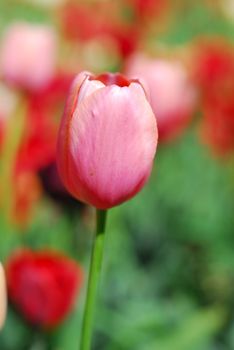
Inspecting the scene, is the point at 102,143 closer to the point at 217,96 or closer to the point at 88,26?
the point at 217,96

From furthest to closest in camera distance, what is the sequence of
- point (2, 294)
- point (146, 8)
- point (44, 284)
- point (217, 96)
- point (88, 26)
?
point (146, 8)
point (88, 26)
point (217, 96)
point (44, 284)
point (2, 294)

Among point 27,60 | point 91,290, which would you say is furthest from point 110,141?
point 27,60

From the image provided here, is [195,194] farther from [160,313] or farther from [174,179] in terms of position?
[160,313]

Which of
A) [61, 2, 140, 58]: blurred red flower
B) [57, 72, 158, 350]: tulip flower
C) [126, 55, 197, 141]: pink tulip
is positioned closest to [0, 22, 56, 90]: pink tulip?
[126, 55, 197, 141]: pink tulip

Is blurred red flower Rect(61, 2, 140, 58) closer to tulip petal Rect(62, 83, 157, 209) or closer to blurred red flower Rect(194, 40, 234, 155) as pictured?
blurred red flower Rect(194, 40, 234, 155)

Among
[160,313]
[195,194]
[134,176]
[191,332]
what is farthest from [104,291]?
[134,176]

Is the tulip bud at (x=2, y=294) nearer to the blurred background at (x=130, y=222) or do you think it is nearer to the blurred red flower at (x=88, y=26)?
the blurred background at (x=130, y=222)
